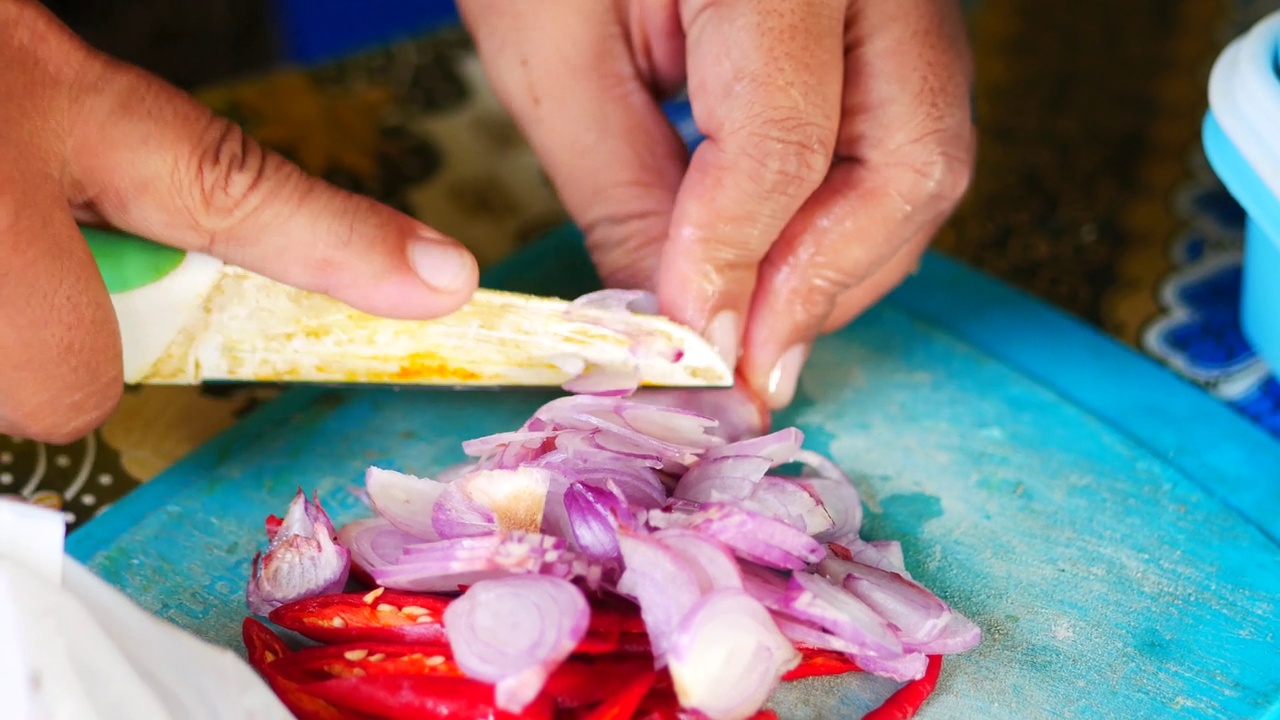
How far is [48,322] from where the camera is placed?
1.04 metres

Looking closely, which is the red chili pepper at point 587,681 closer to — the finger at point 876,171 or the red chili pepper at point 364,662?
the red chili pepper at point 364,662

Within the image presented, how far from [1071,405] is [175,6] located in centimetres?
234

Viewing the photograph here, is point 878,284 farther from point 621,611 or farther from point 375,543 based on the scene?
point 375,543

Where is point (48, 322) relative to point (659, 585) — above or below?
above

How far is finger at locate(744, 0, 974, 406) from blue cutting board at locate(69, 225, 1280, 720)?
0.17m

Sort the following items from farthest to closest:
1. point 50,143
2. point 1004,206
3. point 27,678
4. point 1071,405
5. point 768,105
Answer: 1. point 1004,206
2. point 1071,405
3. point 768,105
4. point 50,143
5. point 27,678

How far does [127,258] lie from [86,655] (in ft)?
1.39

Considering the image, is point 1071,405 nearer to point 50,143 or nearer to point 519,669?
point 519,669

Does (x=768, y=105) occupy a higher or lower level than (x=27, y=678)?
higher

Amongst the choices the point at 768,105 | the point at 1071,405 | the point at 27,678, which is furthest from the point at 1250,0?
the point at 27,678

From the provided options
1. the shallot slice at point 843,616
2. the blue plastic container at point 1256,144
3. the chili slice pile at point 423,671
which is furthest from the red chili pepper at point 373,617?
the blue plastic container at point 1256,144

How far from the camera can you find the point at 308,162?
74.0 inches

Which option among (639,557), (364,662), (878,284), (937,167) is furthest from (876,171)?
(364,662)

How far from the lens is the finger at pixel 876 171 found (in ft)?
4.24
